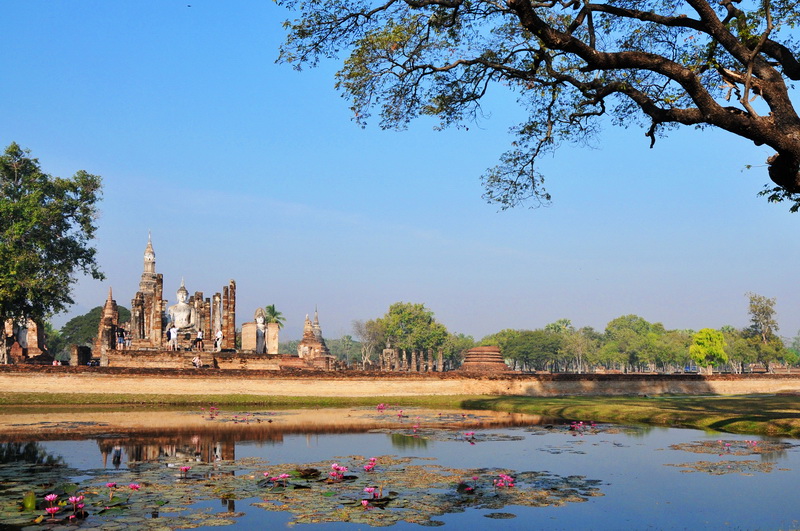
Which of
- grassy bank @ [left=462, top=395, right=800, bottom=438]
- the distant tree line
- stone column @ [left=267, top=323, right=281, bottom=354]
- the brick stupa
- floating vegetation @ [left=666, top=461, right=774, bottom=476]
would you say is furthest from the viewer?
the distant tree line

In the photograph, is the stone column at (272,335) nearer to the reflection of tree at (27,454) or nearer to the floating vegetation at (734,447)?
the reflection of tree at (27,454)

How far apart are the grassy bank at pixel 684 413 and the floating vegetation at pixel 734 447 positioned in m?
2.58

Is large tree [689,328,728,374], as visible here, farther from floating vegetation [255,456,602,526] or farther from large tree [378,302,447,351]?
floating vegetation [255,456,602,526]

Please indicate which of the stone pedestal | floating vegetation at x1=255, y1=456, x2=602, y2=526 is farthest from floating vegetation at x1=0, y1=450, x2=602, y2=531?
the stone pedestal

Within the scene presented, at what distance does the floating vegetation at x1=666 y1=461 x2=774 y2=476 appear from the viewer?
12.7 m

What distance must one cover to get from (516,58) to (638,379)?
2874 centimetres

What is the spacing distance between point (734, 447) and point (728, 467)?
10.7ft

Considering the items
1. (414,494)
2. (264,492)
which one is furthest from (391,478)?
(264,492)

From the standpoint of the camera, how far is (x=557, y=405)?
2856cm

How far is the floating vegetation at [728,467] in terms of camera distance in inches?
500

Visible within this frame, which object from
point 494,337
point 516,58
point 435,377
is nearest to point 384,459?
point 516,58

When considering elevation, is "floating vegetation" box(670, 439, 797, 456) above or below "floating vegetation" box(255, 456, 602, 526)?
below

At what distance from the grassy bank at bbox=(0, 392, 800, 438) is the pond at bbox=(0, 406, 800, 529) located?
85.1 inches

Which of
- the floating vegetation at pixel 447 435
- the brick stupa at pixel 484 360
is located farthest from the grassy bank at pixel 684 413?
the brick stupa at pixel 484 360
